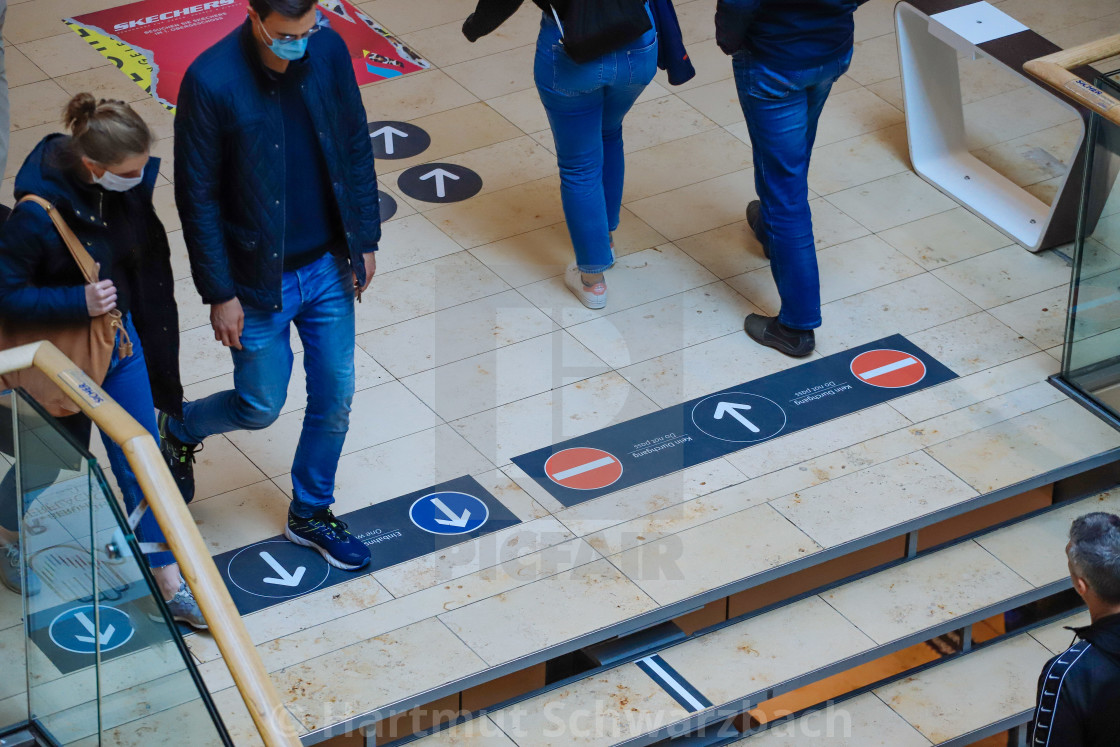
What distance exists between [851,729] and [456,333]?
2080 mm

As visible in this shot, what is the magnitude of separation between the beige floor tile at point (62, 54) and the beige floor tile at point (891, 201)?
11.8 feet

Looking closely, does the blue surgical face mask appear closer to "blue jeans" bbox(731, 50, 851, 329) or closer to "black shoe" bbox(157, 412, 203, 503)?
"black shoe" bbox(157, 412, 203, 503)

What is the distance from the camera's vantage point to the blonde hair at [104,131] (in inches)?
132

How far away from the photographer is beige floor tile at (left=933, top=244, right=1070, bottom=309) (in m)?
5.62

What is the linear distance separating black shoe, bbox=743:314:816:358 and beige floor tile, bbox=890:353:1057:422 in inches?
15.5

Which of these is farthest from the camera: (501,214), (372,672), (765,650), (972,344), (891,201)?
(891,201)

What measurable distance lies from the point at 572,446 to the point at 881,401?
1.11m

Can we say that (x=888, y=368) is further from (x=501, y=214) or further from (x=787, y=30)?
(x=501, y=214)

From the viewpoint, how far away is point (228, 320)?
3768 millimetres

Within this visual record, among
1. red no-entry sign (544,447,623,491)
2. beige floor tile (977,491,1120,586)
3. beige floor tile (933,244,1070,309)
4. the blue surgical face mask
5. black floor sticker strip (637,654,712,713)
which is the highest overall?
the blue surgical face mask

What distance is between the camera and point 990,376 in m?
5.20

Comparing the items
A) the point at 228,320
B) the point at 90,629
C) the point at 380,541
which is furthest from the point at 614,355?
the point at 90,629

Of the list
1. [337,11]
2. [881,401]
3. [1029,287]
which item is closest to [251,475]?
[881,401]

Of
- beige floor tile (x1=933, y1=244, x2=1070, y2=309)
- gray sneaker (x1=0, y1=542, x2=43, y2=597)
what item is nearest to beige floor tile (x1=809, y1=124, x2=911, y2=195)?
beige floor tile (x1=933, y1=244, x2=1070, y2=309)
